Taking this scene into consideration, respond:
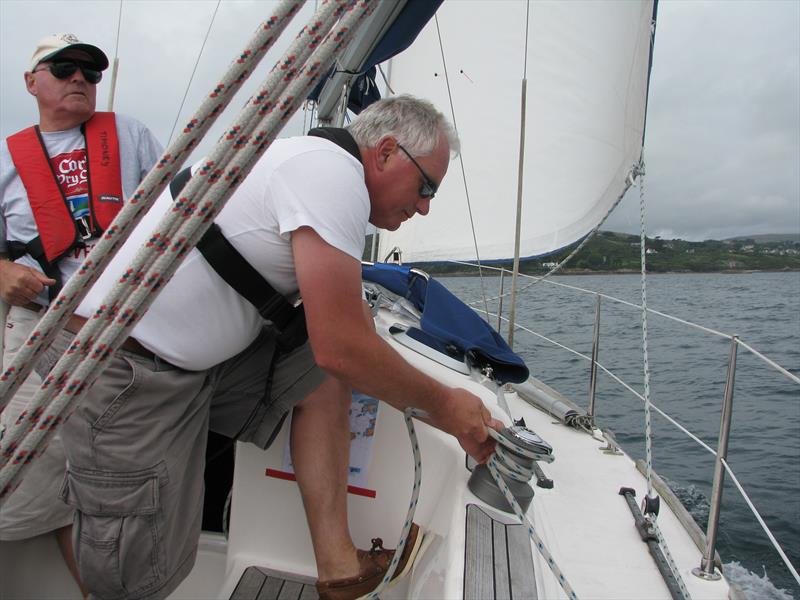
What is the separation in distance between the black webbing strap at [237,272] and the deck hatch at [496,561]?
1.82 ft

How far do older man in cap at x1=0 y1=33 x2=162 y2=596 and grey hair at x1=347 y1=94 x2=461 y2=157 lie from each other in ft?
2.35

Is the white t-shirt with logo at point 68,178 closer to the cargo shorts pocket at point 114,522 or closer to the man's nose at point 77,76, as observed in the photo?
the man's nose at point 77,76

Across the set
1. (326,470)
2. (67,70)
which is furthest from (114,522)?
(67,70)

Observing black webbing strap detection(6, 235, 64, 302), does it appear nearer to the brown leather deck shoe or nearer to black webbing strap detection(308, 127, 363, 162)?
black webbing strap detection(308, 127, 363, 162)

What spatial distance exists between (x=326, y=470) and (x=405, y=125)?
785mm

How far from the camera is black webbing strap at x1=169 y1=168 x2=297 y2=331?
100 centimetres

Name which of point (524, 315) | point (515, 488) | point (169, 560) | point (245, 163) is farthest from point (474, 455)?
point (524, 315)

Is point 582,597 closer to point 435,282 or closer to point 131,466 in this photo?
point 131,466

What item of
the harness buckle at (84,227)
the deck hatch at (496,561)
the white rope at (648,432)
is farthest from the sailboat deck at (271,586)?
the harness buckle at (84,227)

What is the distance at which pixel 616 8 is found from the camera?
9.95ft

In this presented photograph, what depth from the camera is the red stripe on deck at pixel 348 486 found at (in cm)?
155

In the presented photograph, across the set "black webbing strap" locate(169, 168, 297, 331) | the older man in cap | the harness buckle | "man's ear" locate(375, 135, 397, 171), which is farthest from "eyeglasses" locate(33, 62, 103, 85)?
"man's ear" locate(375, 135, 397, 171)

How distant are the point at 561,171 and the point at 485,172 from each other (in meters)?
0.76

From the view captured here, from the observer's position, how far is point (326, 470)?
1.36 m
